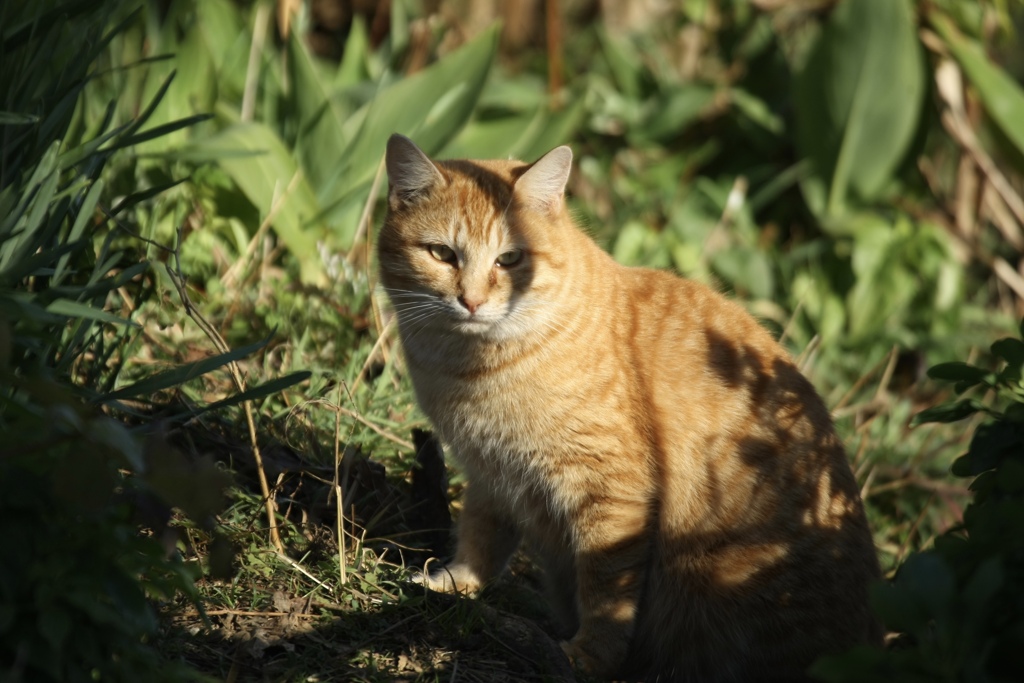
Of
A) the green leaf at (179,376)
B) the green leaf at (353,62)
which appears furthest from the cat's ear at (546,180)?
the green leaf at (353,62)

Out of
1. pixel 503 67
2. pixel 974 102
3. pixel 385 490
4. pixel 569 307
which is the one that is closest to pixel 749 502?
pixel 569 307

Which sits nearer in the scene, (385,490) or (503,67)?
(385,490)

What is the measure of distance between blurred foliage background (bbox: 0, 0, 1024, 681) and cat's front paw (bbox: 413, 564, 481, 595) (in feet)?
0.34

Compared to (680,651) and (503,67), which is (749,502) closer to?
(680,651)

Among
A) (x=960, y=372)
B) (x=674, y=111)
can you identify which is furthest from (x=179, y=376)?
(x=674, y=111)

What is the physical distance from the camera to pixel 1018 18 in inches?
291

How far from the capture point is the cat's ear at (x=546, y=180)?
8.82ft

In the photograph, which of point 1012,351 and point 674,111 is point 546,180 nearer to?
point 1012,351

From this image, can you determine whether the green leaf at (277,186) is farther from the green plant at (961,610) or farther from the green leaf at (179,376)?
the green plant at (961,610)

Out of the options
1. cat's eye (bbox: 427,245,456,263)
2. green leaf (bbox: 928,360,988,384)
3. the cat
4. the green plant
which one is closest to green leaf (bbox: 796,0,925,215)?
the cat

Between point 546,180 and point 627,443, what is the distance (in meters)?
0.75

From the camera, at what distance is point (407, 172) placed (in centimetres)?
277

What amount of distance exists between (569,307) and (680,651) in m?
0.95

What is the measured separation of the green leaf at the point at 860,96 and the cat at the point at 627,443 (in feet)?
8.01
